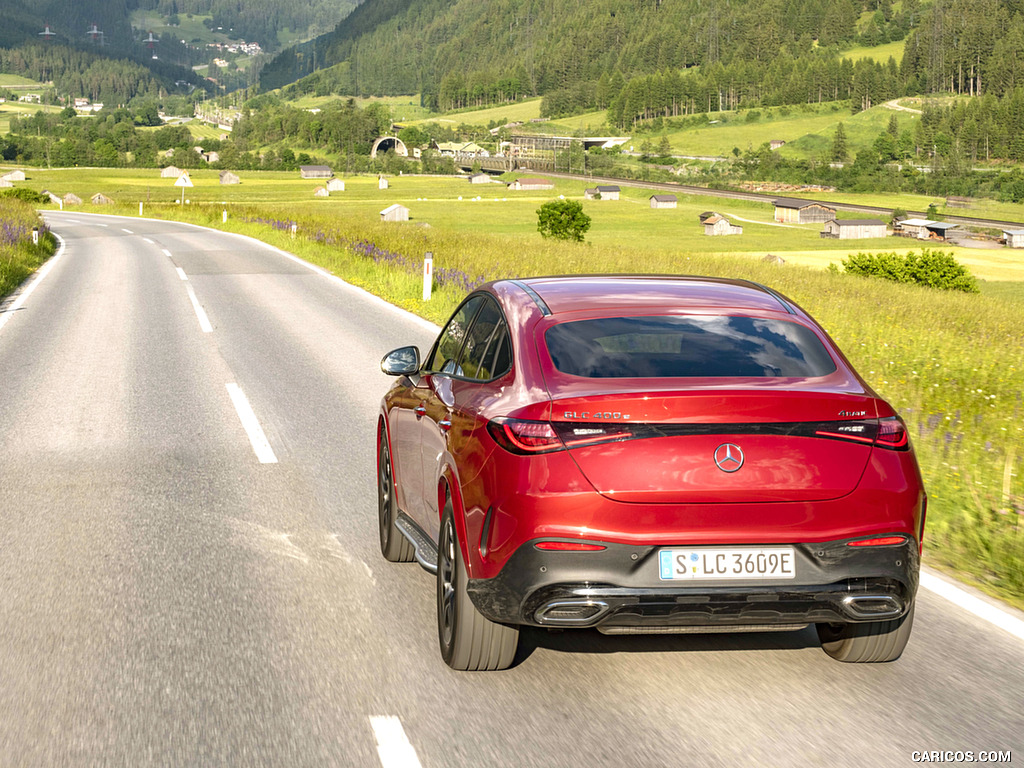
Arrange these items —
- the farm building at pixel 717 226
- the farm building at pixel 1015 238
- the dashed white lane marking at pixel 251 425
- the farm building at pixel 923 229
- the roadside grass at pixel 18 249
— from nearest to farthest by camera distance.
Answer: the dashed white lane marking at pixel 251 425, the roadside grass at pixel 18 249, the farm building at pixel 1015 238, the farm building at pixel 923 229, the farm building at pixel 717 226

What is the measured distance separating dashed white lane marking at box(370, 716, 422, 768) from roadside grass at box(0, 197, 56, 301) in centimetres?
2023

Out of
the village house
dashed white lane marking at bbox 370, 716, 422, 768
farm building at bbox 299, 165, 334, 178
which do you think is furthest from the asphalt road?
farm building at bbox 299, 165, 334, 178

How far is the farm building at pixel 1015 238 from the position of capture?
93.7m

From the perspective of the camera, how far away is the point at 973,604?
506 centimetres

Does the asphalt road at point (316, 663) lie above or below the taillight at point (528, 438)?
below

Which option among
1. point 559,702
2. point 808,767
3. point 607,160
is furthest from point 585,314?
point 607,160

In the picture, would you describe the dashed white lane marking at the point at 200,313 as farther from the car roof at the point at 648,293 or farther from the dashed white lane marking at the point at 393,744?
the dashed white lane marking at the point at 393,744

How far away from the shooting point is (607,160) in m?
181

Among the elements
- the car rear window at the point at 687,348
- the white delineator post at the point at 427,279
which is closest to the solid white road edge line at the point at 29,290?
the white delineator post at the point at 427,279

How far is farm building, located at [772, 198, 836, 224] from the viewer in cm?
11131

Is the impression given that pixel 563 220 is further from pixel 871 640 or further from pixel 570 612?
pixel 570 612

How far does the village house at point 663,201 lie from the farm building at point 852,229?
28766 mm

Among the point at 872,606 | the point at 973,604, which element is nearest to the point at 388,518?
the point at 872,606

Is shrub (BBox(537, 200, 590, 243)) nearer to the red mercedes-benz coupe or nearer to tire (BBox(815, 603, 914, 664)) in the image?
tire (BBox(815, 603, 914, 664))
